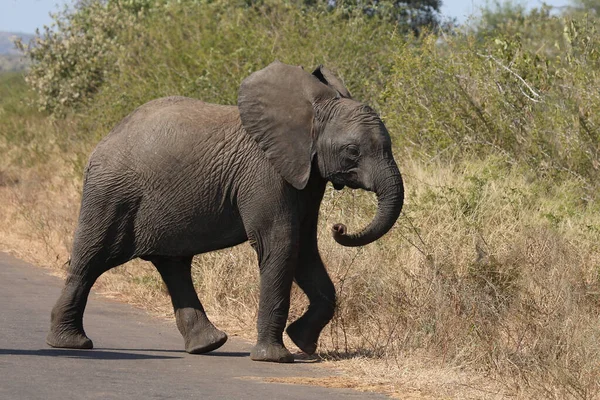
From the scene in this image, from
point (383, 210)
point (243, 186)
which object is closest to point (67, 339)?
point (243, 186)

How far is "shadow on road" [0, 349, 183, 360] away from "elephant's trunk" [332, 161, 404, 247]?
1.56 metres

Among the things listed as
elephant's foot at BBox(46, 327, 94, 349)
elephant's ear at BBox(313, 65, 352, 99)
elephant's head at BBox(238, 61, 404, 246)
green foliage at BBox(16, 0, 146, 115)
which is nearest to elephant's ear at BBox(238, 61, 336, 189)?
elephant's head at BBox(238, 61, 404, 246)

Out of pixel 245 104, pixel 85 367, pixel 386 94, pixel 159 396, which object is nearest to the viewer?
pixel 159 396

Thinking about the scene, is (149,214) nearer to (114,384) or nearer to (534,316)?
(114,384)

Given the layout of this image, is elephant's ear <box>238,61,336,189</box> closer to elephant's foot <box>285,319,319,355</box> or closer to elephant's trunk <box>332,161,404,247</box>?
elephant's trunk <box>332,161,404,247</box>

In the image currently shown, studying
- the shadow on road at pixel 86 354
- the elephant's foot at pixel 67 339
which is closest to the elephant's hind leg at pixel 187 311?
the shadow on road at pixel 86 354

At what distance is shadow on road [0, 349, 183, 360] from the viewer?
8.71m

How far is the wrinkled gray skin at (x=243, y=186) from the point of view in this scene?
873 centimetres

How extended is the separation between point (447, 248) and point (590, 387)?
348 centimetres

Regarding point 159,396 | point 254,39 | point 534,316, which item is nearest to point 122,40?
→ point 254,39

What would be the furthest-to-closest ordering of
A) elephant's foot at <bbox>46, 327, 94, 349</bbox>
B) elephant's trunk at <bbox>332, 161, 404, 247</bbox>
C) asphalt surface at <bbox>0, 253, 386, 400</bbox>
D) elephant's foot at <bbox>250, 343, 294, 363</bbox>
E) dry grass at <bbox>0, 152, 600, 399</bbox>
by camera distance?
elephant's foot at <bbox>46, 327, 94, 349</bbox>, elephant's foot at <bbox>250, 343, 294, 363</bbox>, elephant's trunk at <bbox>332, 161, 404, 247</bbox>, dry grass at <bbox>0, 152, 600, 399</bbox>, asphalt surface at <bbox>0, 253, 386, 400</bbox>

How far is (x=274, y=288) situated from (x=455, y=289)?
1489 mm

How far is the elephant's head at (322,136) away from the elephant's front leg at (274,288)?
1.35 feet

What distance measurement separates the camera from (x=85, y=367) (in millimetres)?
8242
